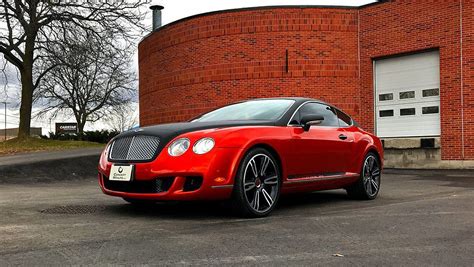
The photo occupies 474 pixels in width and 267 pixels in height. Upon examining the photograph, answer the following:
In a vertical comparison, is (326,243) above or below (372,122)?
below

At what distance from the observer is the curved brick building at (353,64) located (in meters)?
15.3

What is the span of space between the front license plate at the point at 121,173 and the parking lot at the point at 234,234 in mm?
440

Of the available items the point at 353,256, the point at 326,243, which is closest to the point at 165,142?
the point at 326,243

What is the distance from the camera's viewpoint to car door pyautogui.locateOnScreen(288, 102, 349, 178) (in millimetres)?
6160

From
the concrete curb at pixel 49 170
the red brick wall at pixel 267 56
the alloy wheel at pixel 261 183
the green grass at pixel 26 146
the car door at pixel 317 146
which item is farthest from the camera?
the green grass at pixel 26 146

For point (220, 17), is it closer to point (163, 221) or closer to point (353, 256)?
point (163, 221)

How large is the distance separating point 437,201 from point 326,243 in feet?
11.8

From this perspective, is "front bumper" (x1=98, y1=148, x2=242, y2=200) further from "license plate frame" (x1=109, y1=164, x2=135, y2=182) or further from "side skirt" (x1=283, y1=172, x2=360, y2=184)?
"side skirt" (x1=283, y1=172, x2=360, y2=184)

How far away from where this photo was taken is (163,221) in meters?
5.29

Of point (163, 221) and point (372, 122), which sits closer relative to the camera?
point (163, 221)

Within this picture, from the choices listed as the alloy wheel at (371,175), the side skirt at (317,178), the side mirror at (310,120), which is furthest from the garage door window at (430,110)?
the side mirror at (310,120)

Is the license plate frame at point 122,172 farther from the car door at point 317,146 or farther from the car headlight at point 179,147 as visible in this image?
the car door at point 317,146

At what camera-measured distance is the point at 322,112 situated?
7.04 meters

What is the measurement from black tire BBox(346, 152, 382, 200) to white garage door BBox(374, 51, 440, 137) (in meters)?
9.05
